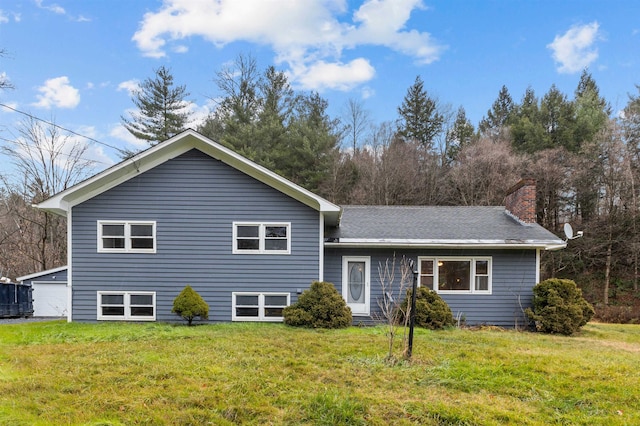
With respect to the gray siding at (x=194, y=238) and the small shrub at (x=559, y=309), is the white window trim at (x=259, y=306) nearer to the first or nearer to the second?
the gray siding at (x=194, y=238)

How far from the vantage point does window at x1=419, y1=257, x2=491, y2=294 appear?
10672 millimetres

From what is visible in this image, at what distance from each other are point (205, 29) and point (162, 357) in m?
12.6

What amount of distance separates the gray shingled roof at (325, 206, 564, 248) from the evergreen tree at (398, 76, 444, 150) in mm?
13885

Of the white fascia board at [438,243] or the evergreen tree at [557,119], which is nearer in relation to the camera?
the white fascia board at [438,243]

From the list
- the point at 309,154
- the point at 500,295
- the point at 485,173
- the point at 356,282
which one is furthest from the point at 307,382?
the point at 485,173

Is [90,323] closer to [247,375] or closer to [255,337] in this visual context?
[255,337]

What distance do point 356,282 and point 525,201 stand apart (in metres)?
6.20

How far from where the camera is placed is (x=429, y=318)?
942 centimetres

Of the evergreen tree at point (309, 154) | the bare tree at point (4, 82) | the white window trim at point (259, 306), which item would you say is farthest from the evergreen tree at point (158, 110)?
the white window trim at point (259, 306)

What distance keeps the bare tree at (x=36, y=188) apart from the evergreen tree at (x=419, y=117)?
2118 cm

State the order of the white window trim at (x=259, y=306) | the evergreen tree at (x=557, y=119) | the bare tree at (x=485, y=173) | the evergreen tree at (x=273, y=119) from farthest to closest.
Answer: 1. the evergreen tree at (x=557, y=119)
2. the evergreen tree at (x=273, y=119)
3. the bare tree at (x=485, y=173)
4. the white window trim at (x=259, y=306)

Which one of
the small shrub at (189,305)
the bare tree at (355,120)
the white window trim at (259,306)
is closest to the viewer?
the small shrub at (189,305)

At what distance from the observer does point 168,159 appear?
10188 millimetres

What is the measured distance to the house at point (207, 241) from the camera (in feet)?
32.8
